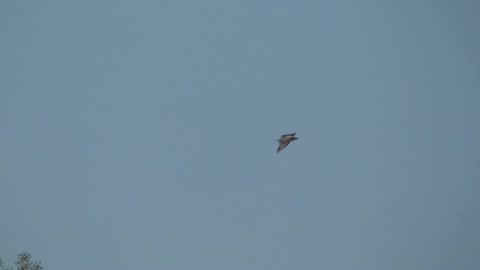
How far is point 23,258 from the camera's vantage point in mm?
49812

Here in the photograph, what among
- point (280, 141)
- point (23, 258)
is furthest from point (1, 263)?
point (280, 141)

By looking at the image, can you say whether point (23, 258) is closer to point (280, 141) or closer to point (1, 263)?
point (1, 263)

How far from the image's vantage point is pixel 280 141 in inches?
1539

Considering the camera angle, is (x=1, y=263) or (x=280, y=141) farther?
(x=1, y=263)

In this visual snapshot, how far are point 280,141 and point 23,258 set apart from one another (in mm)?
24788

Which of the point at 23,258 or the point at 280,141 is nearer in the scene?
the point at 280,141

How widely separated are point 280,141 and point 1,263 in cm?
2581

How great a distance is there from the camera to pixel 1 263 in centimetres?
4906

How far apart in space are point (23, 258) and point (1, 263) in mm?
1692
